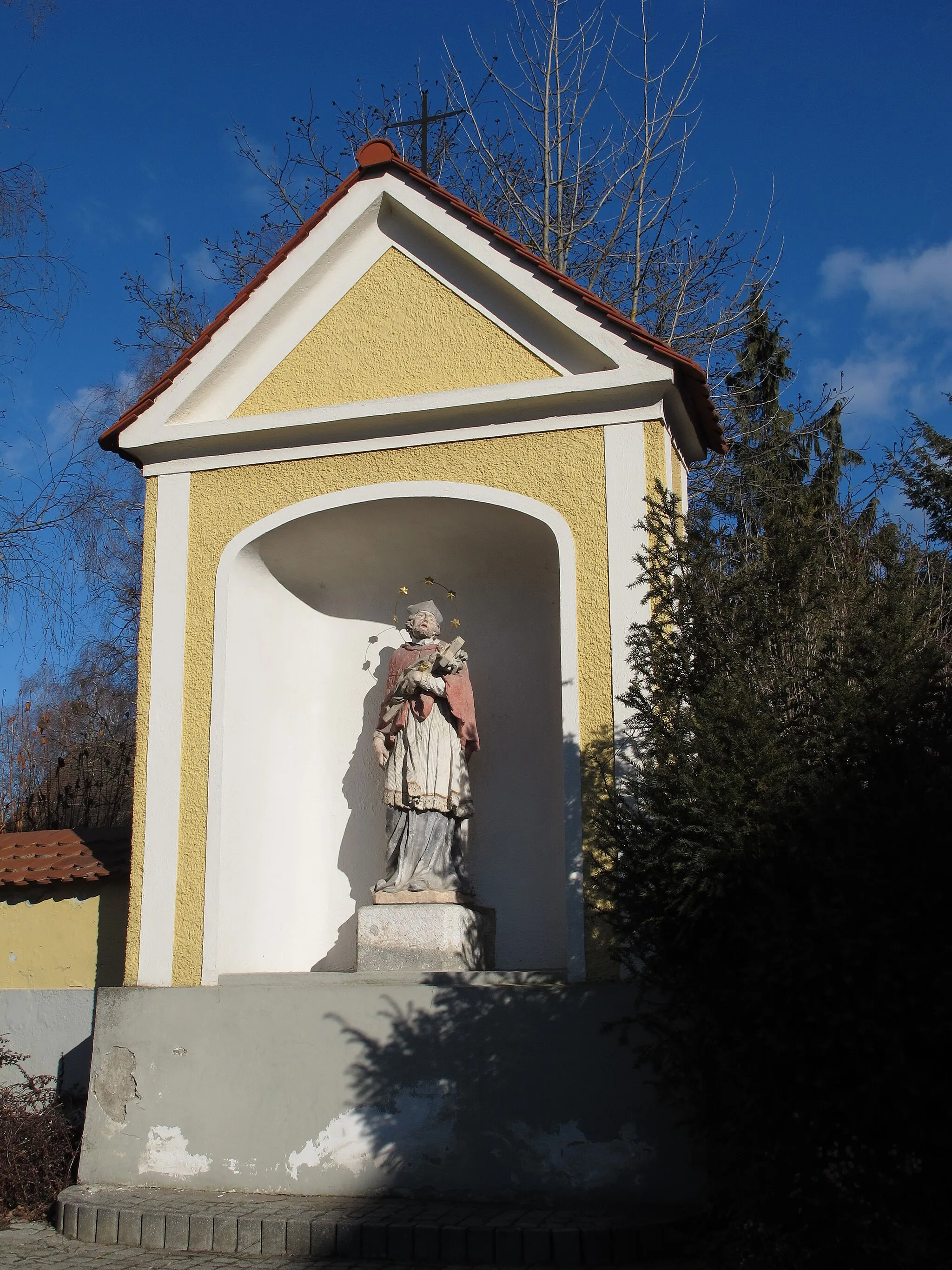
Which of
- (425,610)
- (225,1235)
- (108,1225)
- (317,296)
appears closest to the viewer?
(225,1235)

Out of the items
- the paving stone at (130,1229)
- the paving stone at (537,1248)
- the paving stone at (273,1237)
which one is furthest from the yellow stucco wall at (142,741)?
the paving stone at (537,1248)

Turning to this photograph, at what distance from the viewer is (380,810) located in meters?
8.10

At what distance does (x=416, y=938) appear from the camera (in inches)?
271

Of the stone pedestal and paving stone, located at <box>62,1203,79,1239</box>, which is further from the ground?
the stone pedestal

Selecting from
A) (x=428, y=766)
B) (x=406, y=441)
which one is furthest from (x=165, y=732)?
(x=406, y=441)

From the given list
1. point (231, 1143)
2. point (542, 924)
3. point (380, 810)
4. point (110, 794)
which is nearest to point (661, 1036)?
point (542, 924)

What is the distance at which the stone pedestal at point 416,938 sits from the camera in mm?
6848

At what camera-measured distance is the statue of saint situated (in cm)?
730

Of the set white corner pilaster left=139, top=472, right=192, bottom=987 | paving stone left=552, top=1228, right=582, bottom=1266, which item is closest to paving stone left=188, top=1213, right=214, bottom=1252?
white corner pilaster left=139, top=472, right=192, bottom=987

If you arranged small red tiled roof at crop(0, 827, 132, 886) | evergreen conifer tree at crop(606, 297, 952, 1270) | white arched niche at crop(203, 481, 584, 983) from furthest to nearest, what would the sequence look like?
small red tiled roof at crop(0, 827, 132, 886) < white arched niche at crop(203, 481, 584, 983) < evergreen conifer tree at crop(606, 297, 952, 1270)

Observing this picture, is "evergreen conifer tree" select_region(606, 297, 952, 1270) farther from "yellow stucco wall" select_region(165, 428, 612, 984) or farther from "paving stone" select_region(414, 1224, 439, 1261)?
"paving stone" select_region(414, 1224, 439, 1261)

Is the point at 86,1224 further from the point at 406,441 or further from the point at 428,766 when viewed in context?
the point at 406,441

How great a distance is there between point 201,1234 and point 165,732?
2.71 m

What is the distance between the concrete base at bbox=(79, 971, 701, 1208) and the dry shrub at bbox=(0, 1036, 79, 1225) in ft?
0.70
